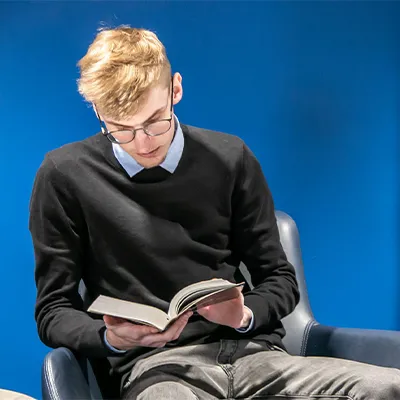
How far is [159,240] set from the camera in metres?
1.46

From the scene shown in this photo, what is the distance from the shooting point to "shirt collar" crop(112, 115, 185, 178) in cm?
147

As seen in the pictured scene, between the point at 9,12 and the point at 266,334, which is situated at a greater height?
the point at 9,12

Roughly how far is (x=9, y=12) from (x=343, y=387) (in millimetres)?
1504

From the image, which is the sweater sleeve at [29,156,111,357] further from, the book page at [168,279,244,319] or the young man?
the book page at [168,279,244,319]

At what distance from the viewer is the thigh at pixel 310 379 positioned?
1.23 m

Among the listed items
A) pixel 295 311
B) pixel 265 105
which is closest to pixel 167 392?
pixel 295 311

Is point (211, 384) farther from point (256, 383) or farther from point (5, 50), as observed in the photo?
point (5, 50)

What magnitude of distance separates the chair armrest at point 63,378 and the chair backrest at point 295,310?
608mm

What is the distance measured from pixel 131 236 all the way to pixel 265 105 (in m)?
0.84

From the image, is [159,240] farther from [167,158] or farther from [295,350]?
[295,350]

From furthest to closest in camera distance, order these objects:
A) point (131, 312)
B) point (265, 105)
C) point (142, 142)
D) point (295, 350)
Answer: point (265, 105) → point (295, 350) → point (142, 142) → point (131, 312)

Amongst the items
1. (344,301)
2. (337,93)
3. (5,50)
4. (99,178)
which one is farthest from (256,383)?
(5,50)

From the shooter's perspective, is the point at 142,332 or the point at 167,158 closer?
the point at 142,332

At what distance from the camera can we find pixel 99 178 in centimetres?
148
